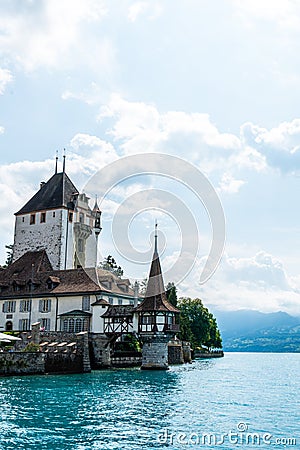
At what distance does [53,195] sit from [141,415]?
5027 centimetres

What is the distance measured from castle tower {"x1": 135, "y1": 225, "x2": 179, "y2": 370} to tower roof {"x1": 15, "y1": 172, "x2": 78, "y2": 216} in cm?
2099

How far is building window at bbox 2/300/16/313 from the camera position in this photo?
192 feet

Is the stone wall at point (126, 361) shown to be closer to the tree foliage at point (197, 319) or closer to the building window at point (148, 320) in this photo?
→ the building window at point (148, 320)

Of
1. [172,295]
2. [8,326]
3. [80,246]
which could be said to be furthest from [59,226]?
[172,295]

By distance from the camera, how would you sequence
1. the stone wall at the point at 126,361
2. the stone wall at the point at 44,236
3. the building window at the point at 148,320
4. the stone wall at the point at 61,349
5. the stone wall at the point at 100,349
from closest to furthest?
1. the stone wall at the point at 61,349
2. the stone wall at the point at 100,349
3. the stone wall at the point at 126,361
4. the building window at the point at 148,320
5. the stone wall at the point at 44,236

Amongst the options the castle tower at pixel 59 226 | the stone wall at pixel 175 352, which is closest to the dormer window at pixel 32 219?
the castle tower at pixel 59 226

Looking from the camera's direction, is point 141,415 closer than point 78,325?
Yes

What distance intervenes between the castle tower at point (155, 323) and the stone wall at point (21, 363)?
11.1m

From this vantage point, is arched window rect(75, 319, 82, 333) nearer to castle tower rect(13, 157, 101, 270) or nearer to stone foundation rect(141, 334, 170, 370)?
stone foundation rect(141, 334, 170, 370)

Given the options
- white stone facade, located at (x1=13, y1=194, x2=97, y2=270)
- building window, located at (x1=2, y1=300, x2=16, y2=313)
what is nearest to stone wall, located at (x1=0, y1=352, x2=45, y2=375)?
building window, located at (x1=2, y1=300, x2=16, y2=313)

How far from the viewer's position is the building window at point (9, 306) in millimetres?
58438

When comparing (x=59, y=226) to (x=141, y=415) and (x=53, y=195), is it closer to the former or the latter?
(x=53, y=195)

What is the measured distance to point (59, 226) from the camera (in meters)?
67.3

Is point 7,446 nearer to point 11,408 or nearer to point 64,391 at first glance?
point 11,408
